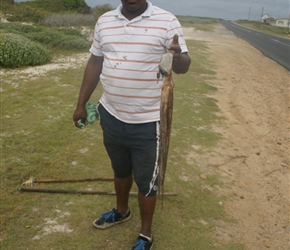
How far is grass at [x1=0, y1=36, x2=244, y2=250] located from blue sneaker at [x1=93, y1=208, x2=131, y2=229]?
62 mm

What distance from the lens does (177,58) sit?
1837mm

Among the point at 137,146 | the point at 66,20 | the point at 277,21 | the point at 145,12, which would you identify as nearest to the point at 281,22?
the point at 277,21

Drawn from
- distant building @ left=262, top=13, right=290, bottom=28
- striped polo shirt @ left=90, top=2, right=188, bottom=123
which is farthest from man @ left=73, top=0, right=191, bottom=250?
distant building @ left=262, top=13, right=290, bottom=28

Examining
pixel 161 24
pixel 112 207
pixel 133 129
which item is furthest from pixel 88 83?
pixel 112 207

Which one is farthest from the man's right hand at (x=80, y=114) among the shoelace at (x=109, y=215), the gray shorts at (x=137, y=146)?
the shoelace at (x=109, y=215)

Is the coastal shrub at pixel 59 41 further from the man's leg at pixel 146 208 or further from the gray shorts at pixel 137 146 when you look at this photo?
the man's leg at pixel 146 208

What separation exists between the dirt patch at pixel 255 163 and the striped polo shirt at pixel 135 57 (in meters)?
1.63

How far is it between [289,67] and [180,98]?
872 centimetres

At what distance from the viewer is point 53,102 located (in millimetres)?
6250

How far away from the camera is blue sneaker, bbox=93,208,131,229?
2.83 meters

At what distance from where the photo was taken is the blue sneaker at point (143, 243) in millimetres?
2547

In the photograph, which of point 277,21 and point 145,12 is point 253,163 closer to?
point 145,12

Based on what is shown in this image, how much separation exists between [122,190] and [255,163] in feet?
8.13

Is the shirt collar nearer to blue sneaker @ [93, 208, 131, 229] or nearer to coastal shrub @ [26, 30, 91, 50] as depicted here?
blue sneaker @ [93, 208, 131, 229]
